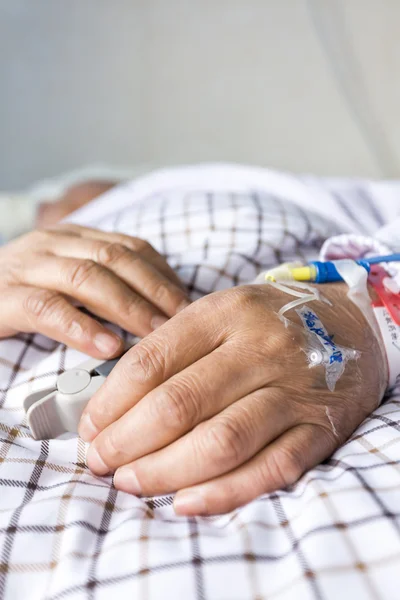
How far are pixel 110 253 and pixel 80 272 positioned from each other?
51mm

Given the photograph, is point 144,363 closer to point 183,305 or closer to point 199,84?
point 183,305

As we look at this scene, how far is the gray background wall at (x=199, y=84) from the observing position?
184cm

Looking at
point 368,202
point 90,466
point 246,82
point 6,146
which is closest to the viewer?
point 90,466

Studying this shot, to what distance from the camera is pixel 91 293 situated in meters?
0.66

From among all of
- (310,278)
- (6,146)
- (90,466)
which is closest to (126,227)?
(310,278)

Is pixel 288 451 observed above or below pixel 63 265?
below

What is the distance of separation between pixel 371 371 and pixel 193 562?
29cm

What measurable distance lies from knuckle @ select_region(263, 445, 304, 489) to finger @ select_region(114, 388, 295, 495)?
1 centimetres

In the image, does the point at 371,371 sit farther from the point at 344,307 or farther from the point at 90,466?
the point at 90,466

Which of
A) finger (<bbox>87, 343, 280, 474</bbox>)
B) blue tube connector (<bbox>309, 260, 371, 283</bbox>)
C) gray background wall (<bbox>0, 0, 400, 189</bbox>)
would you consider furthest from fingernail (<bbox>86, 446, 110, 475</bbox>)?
gray background wall (<bbox>0, 0, 400, 189</bbox>)

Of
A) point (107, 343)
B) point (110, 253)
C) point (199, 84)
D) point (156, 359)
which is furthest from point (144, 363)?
point (199, 84)

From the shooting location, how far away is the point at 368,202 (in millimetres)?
1117

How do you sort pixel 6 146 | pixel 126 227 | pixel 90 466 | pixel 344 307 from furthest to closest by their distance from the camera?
1. pixel 6 146
2. pixel 126 227
3. pixel 344 307
4. pixel 90 466

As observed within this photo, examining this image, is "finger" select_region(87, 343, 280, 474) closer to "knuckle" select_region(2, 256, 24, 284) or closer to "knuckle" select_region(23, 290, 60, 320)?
"knuckle" select_region(23, 290, 60, 320)
